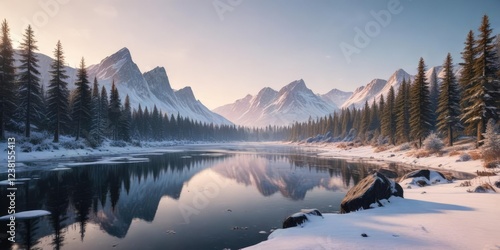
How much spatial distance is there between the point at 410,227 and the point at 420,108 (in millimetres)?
43348

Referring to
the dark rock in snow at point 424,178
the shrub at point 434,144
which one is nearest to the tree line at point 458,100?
the shrub at point 434,144

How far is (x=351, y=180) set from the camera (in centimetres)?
2206

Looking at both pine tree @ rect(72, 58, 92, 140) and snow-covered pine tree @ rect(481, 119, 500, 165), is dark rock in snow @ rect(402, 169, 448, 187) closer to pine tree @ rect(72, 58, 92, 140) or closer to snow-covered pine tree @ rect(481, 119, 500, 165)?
snow-covered pine tree @ rect(481, 119, 500, 165)

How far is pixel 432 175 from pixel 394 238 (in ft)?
46.7

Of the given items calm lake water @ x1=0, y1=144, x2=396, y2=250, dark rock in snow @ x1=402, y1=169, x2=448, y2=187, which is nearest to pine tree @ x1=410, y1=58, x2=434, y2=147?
calm lake water @ x1=0, y1=144, x2=396, y2=250

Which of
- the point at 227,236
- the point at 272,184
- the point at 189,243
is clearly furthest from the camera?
the point at 272,184

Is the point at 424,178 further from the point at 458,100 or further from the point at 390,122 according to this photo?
the point at 390,122

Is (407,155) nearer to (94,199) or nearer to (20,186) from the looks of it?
(94,199)

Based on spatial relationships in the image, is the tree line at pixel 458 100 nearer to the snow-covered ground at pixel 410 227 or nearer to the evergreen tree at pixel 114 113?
the snow-covered ground at pixel 410 227

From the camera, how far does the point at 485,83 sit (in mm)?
A: 30375

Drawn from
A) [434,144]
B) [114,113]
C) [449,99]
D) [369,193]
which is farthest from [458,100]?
[114,113]

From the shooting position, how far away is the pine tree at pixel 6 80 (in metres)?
33.2

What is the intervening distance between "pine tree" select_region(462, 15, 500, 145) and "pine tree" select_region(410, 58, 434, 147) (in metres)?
10.9

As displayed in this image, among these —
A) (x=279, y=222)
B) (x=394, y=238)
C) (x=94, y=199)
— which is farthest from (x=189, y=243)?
(x=94, y=199)
